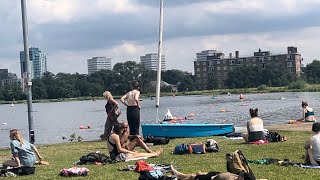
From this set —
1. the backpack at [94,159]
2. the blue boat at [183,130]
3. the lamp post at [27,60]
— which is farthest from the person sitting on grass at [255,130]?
the lamp post at [27,60]

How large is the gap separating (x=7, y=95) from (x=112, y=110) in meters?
169

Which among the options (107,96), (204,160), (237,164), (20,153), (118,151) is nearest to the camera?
(237,164)

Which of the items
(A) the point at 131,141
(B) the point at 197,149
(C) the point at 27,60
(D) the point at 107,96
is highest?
(C) the point at 27,60

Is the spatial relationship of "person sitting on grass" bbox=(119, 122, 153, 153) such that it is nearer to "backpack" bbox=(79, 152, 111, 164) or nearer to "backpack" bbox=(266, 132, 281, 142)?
"backpack" bbox=(79, 152, 111, 164)

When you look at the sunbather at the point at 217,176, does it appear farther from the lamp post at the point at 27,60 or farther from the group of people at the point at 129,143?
the lamp post at the point at 27,60

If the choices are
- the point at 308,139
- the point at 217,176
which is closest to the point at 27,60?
the point at 308,139

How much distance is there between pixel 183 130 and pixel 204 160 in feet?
27.7

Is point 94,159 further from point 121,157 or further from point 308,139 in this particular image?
point 308,139

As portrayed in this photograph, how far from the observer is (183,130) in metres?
23.5

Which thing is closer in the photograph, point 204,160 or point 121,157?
point 204,160

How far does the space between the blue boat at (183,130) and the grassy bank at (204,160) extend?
1.76m

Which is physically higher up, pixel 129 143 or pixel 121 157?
pixel 129 143

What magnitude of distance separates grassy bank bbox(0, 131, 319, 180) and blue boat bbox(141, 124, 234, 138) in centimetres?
176

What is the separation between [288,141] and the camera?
1908 centimetres
